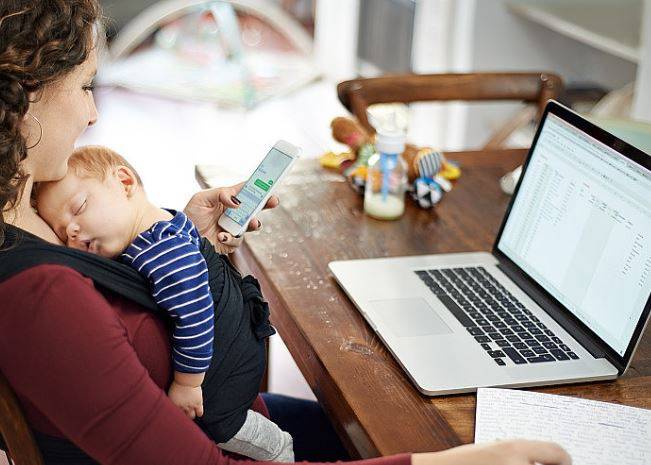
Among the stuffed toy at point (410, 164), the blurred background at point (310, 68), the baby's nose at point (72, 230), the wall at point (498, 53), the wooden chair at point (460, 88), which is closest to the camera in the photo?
the baby's nose at point (72, 230)

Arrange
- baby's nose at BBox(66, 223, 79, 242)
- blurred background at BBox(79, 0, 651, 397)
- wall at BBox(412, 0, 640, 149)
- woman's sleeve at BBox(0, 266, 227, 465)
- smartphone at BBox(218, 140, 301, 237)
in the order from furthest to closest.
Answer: wall at BBox(412, 0, 640, 149) → blurred background at BBox(79, 0, 651, 397) → smartphone at BBox(218, 140, 301, 237) → baby's nose at BBox(66, 223, 79, 242) → woman's sleeve at BBox(0, 266, 227, 465)

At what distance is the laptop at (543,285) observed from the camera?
1.22 m

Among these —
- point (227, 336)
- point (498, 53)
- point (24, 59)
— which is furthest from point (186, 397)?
point (498, 53)

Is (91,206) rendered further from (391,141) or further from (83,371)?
(391,141)

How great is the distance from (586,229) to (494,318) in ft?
0.59

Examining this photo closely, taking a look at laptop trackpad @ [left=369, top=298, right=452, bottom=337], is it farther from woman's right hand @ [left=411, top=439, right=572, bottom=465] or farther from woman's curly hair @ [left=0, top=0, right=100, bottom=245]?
woman's curly hair @ [left=0, top=0, right=100, bottom=245]

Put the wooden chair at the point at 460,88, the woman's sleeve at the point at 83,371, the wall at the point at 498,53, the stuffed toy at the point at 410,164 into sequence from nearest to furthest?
1. the woman's sleeve at the point at 83,371
2. the stuffed toy at the point at 410,164
3. the wooden chair at the point at 460,88
4. the wall at the point at 498,53

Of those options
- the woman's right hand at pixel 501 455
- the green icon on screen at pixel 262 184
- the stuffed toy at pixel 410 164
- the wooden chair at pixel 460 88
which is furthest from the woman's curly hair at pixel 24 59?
the wooden chair at pixel 460 88

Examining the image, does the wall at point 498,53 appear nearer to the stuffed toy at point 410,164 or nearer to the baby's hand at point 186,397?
the stuffed toy at point 410,164

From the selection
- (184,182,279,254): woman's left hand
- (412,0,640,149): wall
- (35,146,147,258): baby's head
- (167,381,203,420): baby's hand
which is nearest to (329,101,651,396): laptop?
(184,182,279,254): woman's left hand

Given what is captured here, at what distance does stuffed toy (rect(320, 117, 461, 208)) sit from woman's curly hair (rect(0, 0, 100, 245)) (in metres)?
0.88

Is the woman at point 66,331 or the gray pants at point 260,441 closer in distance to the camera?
the woman at point 66,331

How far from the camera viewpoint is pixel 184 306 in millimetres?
1115

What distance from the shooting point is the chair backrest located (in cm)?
102
